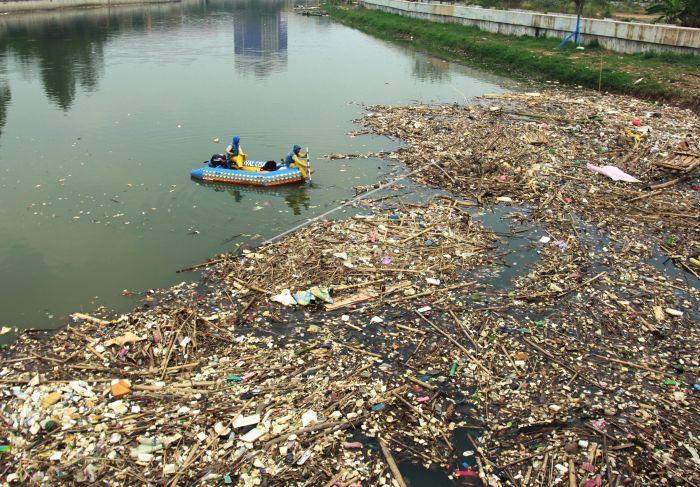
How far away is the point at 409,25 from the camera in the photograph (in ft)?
165

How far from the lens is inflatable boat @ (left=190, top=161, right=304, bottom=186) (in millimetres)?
15195

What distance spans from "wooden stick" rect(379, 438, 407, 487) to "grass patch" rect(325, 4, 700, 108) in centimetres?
2171

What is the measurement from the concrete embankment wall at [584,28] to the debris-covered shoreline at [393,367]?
724 inches

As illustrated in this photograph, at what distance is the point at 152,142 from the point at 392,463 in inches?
627

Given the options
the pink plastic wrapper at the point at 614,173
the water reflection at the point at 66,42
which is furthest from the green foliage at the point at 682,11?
the water reflection at the point at 66,42

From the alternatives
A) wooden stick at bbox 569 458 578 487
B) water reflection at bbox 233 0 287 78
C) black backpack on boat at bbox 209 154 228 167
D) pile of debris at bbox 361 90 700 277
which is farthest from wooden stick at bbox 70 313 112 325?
water reflection at bbox 233 0 287 78

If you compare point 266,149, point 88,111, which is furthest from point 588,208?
point 88,111

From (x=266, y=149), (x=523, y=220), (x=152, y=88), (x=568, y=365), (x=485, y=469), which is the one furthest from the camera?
(x=152, y=88)

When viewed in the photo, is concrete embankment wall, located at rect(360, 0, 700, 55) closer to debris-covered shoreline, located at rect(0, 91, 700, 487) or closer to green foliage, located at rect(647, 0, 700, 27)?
green foliage, located at rect(647, 0, 700, 27)

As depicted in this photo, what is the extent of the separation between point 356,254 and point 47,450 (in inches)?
249

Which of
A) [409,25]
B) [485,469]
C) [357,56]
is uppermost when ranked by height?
[409,25]

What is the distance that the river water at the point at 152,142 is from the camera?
460 inches

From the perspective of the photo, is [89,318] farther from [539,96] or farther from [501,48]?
[501,48]

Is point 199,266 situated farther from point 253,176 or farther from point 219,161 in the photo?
point 219,161
